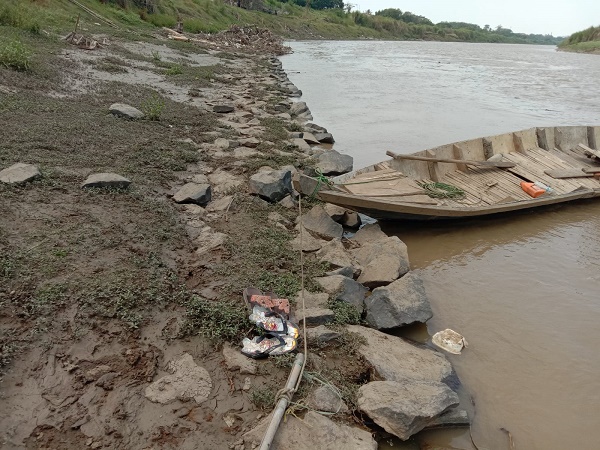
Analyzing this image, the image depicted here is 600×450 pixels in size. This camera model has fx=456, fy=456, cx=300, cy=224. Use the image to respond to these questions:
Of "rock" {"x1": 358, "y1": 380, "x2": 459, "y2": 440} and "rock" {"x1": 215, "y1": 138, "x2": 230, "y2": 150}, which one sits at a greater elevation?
"rock" {"x1": 215, "y1": 138, "x2": 230, "y2": 150}

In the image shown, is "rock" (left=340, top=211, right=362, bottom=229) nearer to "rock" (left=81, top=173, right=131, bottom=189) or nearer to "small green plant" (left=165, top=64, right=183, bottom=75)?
"rock" (left=81, top=173, right=131, bottom=189)

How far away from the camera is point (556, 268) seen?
6125mm

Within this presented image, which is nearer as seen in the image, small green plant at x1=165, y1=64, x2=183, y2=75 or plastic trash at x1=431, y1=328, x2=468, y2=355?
plastic trash at x1=431, y1=328, x2=468, y2=355

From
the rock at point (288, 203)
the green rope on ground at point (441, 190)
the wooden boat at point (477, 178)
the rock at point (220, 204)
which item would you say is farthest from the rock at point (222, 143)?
the green rope on ground at point (441, 190)

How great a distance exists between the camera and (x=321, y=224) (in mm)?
6125

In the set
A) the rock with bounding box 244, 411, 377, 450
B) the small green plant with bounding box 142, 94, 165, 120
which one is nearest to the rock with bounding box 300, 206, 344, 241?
the rock with bounding box 244, 411, 377, 450

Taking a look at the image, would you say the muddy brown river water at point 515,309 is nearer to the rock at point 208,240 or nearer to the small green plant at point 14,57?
the rock at point 208,240

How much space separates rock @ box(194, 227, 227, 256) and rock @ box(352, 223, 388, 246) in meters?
1.90

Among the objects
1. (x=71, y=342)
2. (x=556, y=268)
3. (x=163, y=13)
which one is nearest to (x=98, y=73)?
(x=71, y=342)

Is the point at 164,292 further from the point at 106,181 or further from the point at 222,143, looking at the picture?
the point at 222,143

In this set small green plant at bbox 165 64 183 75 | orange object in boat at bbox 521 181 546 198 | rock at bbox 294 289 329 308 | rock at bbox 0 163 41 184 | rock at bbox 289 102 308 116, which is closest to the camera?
rock at bbox 294 289 329 308

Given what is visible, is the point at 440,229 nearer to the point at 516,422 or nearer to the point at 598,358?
the point at 598,358

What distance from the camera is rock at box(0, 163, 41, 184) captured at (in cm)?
510

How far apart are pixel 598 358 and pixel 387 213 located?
9.38 feet
